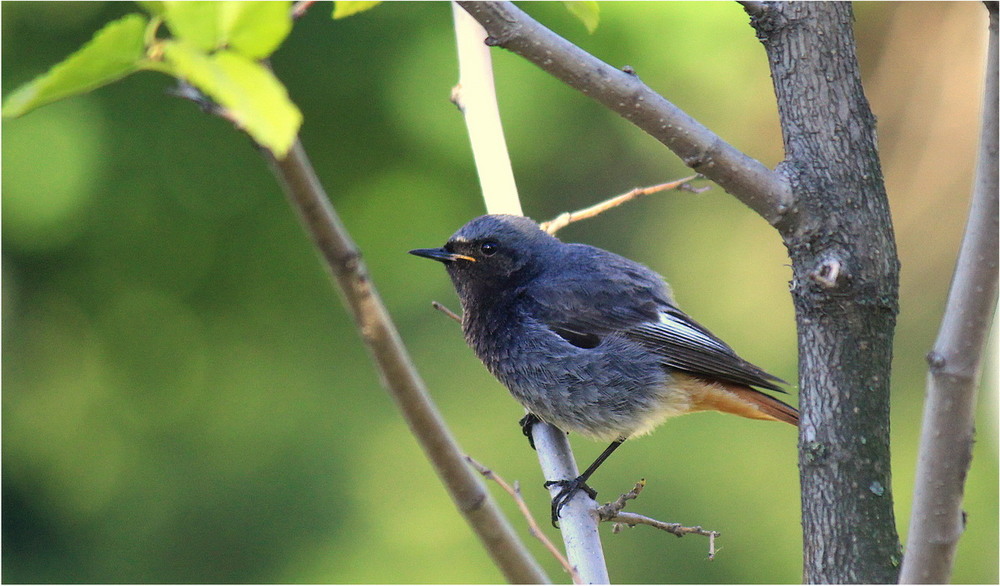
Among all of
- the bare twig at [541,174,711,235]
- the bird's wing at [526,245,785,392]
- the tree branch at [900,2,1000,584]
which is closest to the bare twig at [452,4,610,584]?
the bare twig at [541,174,711,235]

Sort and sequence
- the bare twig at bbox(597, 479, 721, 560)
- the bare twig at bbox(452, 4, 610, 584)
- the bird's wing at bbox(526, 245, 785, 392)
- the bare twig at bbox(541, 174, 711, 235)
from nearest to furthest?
the bare twig at bbox(597, 479, 721, 560) → the bare twig at bbox(452, 4, 610, 584) → the bare twig at bbox(541, 174, 711, 235) → the bird's wing at bbox(526, 245, 785, 392)

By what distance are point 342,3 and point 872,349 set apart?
4.76 feet

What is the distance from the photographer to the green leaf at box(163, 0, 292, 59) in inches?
42.5

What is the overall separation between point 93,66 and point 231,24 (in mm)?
181

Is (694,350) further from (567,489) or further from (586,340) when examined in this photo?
(567,489)

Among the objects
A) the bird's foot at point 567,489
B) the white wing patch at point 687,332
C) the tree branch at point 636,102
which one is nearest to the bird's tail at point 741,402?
the white wing patch at point 687,332

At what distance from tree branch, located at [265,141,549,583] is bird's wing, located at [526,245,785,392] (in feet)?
7.14

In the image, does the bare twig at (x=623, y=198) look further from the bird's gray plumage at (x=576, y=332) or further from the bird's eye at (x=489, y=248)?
the bird's eye at (x=489, y=248)

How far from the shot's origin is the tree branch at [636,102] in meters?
1.88

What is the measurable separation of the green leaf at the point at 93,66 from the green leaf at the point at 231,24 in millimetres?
48

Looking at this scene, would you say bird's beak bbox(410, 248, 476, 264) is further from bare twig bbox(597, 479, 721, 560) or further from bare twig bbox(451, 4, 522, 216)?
bare twig bbox(597, 479, 721, 560)

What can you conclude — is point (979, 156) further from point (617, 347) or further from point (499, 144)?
point (617, 347)

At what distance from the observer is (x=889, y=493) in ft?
6.90

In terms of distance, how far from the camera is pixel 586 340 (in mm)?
3592
